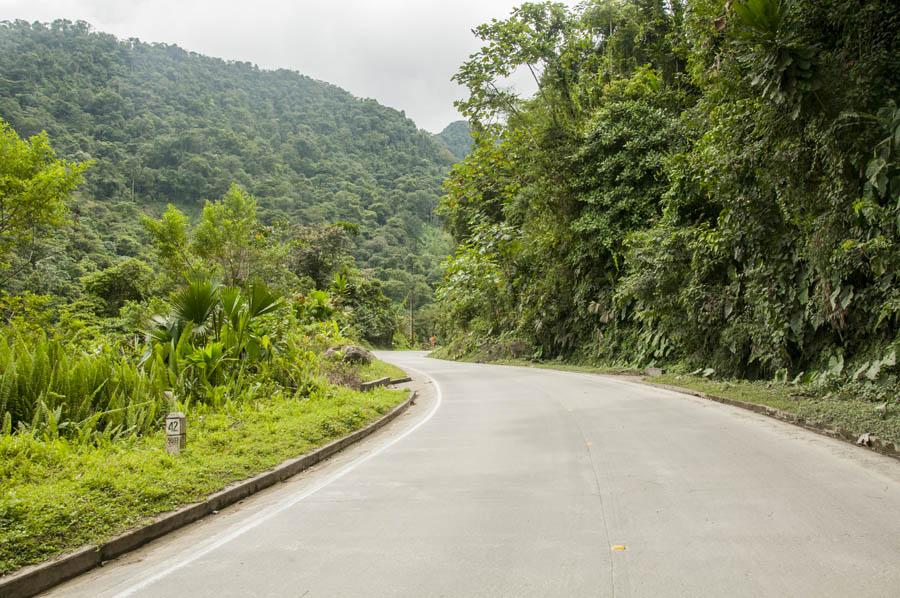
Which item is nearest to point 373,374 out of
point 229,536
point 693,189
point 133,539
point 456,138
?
point 693,189

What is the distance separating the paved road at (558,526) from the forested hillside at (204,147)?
44.1 meters

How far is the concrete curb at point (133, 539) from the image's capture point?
4371 millimetres

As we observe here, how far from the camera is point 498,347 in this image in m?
35.2

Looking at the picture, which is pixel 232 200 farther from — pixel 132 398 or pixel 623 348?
pixel 132 398

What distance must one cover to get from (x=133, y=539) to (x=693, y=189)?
1827cm

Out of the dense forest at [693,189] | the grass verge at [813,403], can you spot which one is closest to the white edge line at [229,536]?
the grass verge at [813,403]

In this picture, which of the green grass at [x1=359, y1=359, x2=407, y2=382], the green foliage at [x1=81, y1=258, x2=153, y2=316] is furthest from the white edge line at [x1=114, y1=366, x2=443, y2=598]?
the green foliage at [x1=81, y1=258, x2=153, y2=316]

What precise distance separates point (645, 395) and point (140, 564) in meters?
12.6

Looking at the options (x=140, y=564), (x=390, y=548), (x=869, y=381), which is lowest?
(x=140, y=564)

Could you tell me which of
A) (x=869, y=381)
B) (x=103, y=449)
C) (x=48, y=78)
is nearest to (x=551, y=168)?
(x=869, y=381)

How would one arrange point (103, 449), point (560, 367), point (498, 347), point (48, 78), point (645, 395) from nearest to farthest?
point (103, 449), point (645, 395), point (560, 367), point (498, 347), point (48, 78)

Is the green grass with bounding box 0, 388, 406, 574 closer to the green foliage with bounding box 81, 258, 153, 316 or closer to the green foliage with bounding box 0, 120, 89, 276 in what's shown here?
the green foliage with bounding box 0, 120, 89, 276

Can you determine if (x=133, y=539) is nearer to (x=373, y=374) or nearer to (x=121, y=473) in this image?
(x=121, y=473)

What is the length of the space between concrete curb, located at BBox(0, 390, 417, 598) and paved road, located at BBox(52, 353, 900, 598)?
14cm
